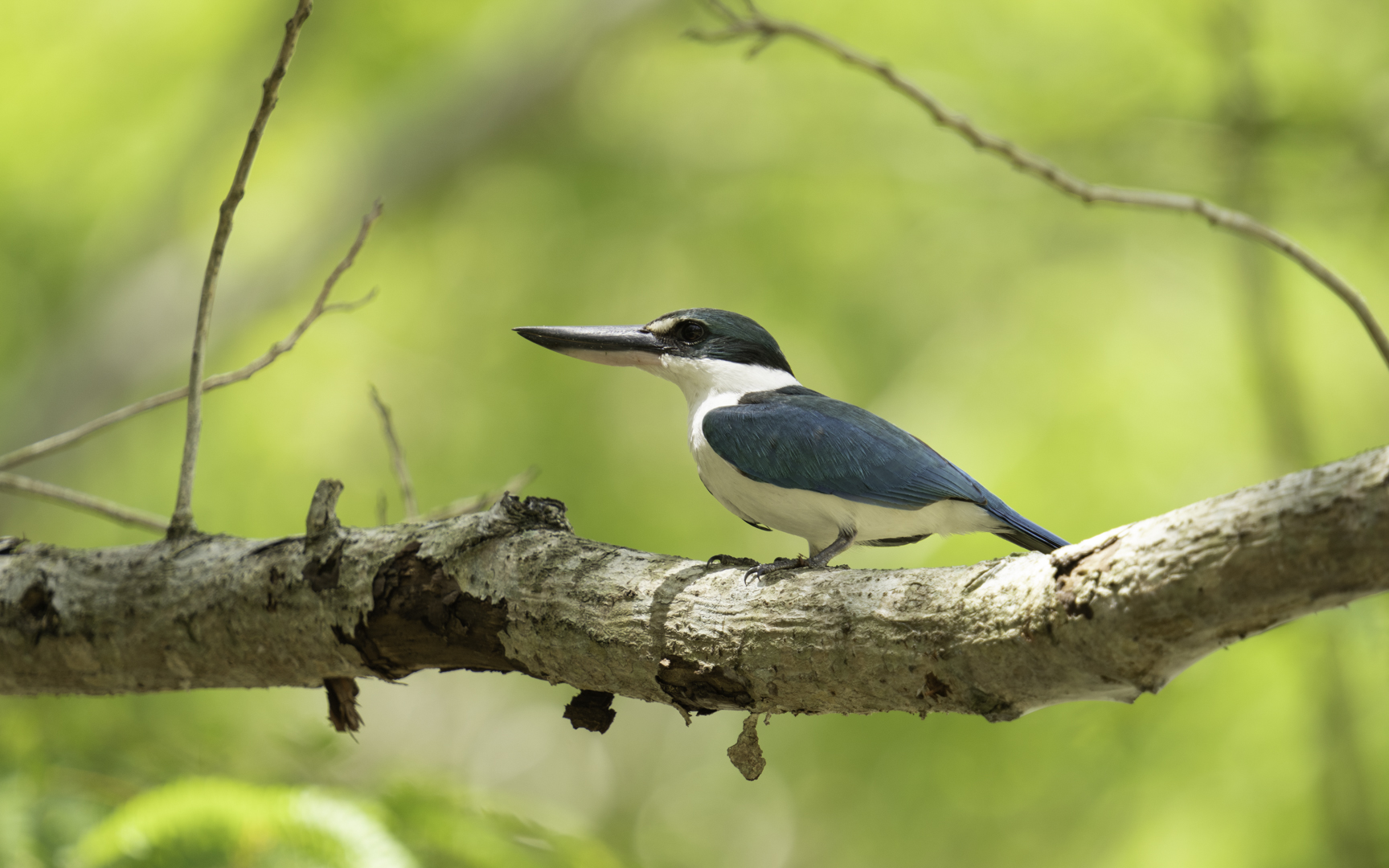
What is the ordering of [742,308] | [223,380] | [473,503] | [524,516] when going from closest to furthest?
[524,516]
[223,380]
[473,503]
[742,308]

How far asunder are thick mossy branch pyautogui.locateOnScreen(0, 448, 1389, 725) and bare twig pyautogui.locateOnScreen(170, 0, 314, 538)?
0.48 ft

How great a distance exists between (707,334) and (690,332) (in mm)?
65

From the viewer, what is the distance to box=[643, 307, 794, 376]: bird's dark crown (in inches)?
134

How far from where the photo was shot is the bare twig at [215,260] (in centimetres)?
211

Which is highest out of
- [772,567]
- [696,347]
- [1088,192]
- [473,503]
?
[1088,192]

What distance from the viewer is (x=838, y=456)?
2.70 meters

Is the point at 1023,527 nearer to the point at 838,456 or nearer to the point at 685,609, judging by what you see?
the point at 838,456

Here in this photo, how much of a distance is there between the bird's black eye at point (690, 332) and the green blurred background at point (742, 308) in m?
1.86

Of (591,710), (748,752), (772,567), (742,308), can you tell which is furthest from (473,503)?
(742,308)

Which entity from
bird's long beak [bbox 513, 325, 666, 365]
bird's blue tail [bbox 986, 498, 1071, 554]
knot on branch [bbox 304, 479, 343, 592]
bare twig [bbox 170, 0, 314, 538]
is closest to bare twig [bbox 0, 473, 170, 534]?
bare twig [bbox 170, 0, 314, 538]

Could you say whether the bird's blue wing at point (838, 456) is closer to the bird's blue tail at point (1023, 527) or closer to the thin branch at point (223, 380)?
the bird's blue tail at point (1023, 527)

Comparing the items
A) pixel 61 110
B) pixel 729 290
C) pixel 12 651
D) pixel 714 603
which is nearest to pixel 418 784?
pixel 12 651

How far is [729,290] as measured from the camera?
7402 mm

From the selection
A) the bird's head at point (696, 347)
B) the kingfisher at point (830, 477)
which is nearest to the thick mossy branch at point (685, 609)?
the kingfisher at point (830, 477)
